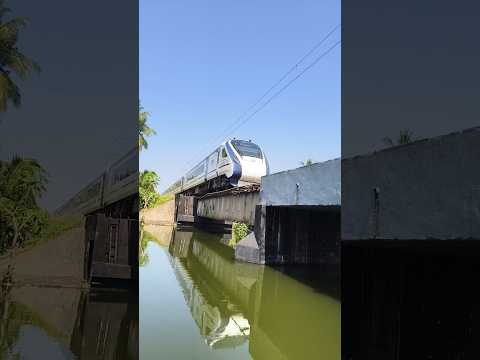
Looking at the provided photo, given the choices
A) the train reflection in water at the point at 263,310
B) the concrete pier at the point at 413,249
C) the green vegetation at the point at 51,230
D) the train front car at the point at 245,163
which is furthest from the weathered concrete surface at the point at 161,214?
the concrete pier at the point at 413,249

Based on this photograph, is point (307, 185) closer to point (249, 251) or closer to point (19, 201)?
point (249, 251)

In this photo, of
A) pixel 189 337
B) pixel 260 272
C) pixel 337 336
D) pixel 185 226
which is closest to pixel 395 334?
pixel 337 336

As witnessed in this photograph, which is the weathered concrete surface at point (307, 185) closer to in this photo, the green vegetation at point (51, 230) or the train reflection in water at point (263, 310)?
the train reflection in water at point (263, 310)

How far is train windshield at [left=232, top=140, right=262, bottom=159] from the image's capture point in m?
22.1

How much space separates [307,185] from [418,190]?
656 centimetres

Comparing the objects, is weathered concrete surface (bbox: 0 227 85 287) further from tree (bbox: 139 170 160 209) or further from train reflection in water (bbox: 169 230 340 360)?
tree (bbox: 139 170 160 209)

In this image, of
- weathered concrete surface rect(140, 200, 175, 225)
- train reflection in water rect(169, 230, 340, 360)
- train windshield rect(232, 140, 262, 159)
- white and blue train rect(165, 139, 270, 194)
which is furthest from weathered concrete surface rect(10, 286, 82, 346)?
weathered concrete surface rect(140, 200, 175, 225)

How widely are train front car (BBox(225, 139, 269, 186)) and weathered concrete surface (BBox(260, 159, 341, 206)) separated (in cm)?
763

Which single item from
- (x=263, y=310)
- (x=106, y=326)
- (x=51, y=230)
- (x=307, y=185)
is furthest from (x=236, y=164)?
(x=51, y=230)

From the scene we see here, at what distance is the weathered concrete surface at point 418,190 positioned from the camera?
3014 mm

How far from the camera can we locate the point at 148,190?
4412cm

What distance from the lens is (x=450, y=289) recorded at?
3799mm

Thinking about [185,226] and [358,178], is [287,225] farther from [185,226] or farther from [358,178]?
[185,226]

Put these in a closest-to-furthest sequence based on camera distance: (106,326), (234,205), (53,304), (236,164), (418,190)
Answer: (418,190) < (53,304) < (106,326) < (234,205) < (236,164)
